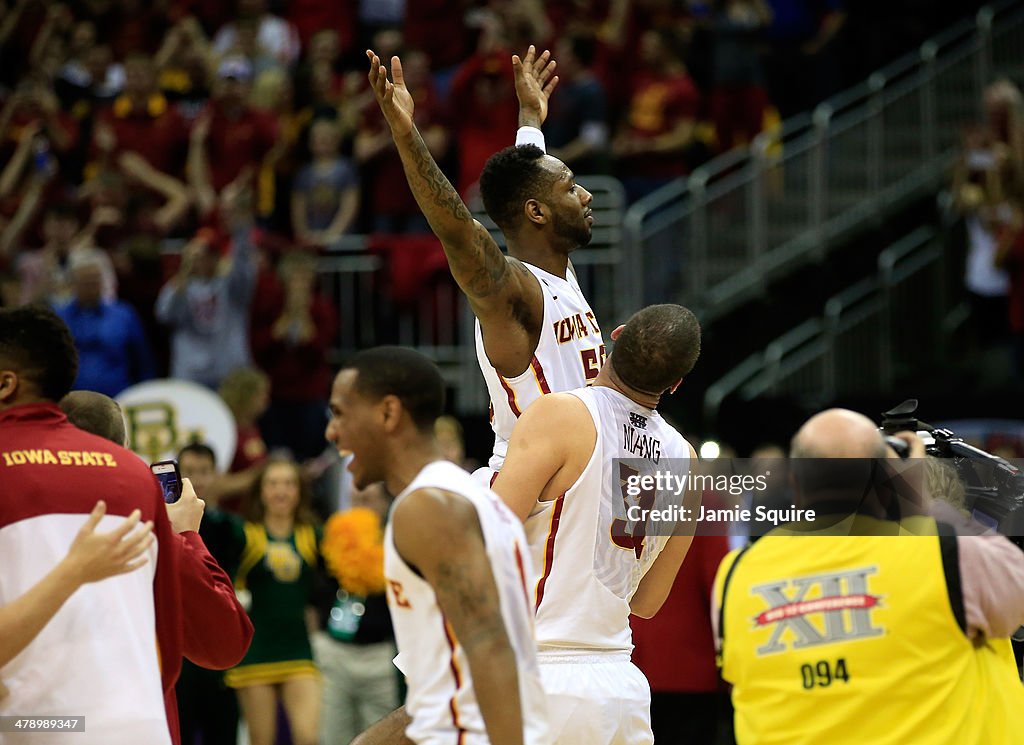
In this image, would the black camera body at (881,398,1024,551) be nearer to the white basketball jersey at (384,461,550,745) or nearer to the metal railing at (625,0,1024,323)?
the white basketball jersey at (384,461,550,745)

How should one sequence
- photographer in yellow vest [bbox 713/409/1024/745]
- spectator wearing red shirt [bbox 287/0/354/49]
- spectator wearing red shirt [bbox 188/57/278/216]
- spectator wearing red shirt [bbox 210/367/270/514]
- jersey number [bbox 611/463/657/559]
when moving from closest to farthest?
photographer in yellow vest [bbox 713/409/1024/745] → jersey number [bbox 611/463/657/559] → spectator wearing red shirt [bbox 210/367/270/514] → spectator wearing red shirt [bbox 188/57/278/216] → spectator wearing red shirt [bbox 287/0/354/49]

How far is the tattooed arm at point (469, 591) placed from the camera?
4.50 m

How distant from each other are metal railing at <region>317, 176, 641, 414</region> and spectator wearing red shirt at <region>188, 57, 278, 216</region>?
4.99ft

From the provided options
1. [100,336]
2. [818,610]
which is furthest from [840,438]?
[100,336]

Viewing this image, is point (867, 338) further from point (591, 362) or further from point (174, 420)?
point (591, 362)

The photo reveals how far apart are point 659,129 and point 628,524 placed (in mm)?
9577

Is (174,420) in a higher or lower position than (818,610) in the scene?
higher

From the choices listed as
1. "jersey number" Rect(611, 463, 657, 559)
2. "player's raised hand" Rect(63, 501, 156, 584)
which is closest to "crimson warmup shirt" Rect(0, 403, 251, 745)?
"player's raised hand" Rect(63, 501, 156, 584)

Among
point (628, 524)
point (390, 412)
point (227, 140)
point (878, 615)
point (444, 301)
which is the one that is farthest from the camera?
point (227, 140)

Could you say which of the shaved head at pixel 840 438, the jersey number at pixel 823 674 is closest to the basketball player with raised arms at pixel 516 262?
the shaved head at pixel 840 438

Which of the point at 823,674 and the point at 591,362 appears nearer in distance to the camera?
the point at 823,674

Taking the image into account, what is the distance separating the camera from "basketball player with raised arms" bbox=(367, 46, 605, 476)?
20.4ft

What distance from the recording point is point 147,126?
634 inches

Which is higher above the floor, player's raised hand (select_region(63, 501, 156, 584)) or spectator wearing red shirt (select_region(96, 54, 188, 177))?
spectator wearing red shirt (select_region(96, 54, 188, 177))
